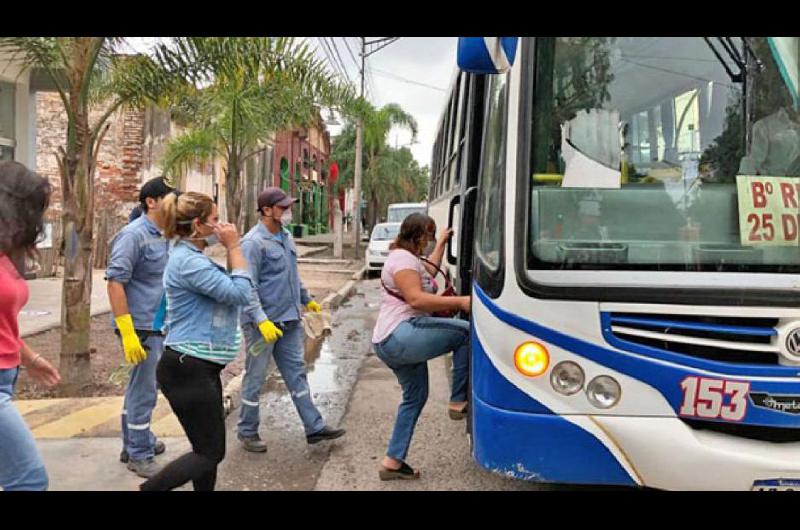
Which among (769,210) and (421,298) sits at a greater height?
(769,210)

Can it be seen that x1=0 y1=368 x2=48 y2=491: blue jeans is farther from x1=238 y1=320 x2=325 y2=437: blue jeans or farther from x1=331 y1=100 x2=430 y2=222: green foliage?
x1=331 y1=100 x2=430 y2=222: green foliage

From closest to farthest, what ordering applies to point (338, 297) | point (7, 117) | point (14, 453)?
point (14, 453) < point (7, 117) < point (338, 297)

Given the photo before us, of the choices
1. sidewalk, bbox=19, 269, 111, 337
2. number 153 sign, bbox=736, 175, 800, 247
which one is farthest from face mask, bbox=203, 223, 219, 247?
sidewalk, bbox=19, 269, 111, 337

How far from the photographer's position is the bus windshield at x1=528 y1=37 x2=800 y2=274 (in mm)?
3324

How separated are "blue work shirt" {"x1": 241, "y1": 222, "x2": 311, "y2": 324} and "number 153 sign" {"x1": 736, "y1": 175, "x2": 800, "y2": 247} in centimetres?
309

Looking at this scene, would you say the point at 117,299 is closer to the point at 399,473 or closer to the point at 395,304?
the point at 395,304

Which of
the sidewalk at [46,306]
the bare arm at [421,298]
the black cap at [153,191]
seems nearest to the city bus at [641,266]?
the bare arm at [421,298]

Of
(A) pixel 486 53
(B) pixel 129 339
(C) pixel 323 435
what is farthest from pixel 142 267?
(A) pixel 486 53

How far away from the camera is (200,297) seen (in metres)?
3.64

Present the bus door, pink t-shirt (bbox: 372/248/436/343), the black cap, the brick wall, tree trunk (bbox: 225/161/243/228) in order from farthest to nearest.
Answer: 1. the brick wall
2. tree trunk (bbox: 225/161/243/228)
3. the bus door
4. the black cap
5. pink t-shirt (bbox: 372/248/436/343)

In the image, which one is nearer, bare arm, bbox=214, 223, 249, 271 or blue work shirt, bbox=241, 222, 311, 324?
bare arm, bbox=214, 223, 249, 271

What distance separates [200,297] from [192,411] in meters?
0.57

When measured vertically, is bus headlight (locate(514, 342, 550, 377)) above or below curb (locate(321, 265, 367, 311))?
above

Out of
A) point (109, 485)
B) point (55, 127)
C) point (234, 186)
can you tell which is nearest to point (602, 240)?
point (109, 485)
